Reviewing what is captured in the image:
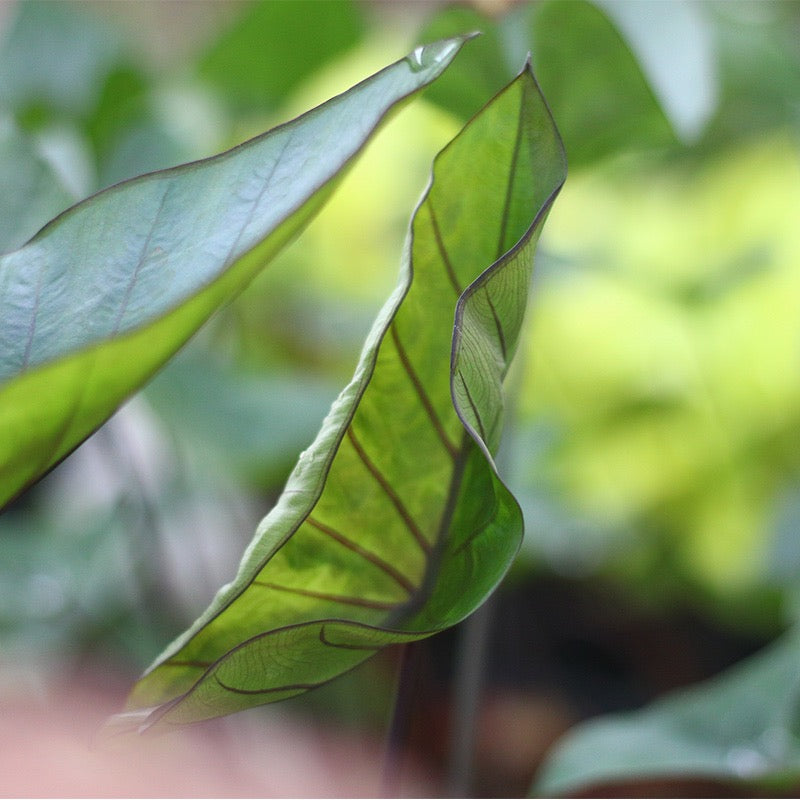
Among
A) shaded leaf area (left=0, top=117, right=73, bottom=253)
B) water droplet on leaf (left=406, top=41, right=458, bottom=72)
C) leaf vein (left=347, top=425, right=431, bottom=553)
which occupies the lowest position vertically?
leaf vein (left=347, top=425, right=431, bottom=553)

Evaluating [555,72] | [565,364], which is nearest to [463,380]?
[555,72]

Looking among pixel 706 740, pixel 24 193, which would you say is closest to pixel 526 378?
pixel 706 740

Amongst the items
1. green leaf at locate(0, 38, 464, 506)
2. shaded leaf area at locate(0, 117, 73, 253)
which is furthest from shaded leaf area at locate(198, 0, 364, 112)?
green leaf at locate(0, 38, 464, 506)

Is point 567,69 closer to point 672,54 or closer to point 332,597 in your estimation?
point 672,54

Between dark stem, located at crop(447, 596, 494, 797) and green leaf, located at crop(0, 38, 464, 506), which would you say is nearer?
green leaf, located at crop(0, 38, 464, 506)

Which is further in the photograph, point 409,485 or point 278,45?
point 278,45

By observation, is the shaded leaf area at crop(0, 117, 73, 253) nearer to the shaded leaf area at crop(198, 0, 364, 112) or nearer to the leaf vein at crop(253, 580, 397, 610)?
the leaf vein at crop(253, 580, 397, 610)

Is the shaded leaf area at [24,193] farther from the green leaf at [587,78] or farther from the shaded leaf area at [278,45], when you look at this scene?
the shaded leaf area at [278,45]

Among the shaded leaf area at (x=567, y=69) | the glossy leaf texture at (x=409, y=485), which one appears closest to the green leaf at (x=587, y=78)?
the shaded leaf area at (x=567, y=69)
